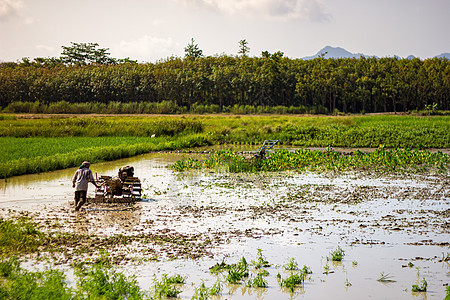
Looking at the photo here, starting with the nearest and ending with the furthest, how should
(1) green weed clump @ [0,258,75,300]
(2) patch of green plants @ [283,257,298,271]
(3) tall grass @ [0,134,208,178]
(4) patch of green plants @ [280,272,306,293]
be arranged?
(1) green weed clump @ [0,258,75,300], (4) patch of green plants @ [280,272,306,293], (2) patch of green plants @ [283,257,298,271], (3) tall grass @ [0,134,208,178]

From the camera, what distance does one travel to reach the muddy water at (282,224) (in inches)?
291

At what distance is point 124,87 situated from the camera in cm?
6297

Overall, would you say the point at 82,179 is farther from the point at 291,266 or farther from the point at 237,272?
the point at 291,266

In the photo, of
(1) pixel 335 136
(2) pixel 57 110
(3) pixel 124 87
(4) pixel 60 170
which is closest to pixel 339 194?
(4) pixel 60 170

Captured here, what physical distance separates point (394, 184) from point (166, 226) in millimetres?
9006

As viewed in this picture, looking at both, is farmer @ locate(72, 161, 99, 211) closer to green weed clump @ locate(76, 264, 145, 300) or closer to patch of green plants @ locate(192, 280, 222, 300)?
green weed clump @ locate(76, 264, 145, 300)

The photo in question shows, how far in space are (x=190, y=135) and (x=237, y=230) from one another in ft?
77.6

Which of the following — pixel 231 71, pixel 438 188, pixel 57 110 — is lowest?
pixel 438 188

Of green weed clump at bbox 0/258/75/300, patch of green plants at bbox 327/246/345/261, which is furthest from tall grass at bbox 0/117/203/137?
patch of green plants at bbox 327/246/345/261

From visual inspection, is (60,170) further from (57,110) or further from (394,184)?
(57,110)

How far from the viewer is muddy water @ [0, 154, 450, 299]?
24.3ft

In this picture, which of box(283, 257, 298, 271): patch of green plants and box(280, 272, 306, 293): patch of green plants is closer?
box(280, 272, 306, 293): patch of green plants

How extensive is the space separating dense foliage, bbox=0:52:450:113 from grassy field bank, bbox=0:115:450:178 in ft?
63.7

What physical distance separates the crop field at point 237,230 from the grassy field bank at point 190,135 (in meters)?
3.15
